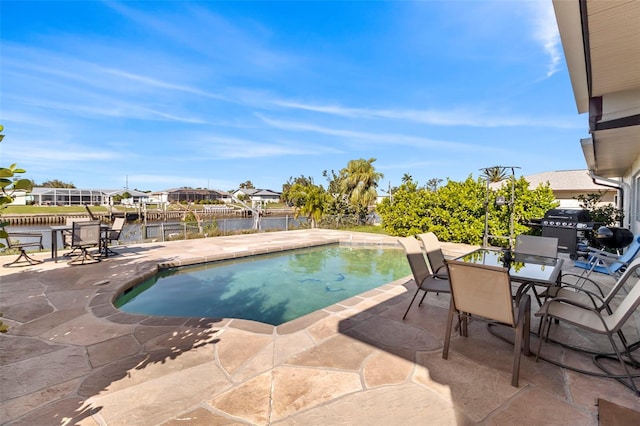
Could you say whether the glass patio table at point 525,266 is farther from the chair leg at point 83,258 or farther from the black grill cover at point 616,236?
the chair leg at point 83,258

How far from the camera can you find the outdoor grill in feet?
23.6

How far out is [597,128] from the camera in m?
3.27

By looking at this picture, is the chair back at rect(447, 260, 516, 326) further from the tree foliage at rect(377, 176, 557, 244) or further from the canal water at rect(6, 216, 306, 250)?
the canal water at rect(6, 216, 306, 250)

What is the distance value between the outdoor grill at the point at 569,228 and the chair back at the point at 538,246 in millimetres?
4147

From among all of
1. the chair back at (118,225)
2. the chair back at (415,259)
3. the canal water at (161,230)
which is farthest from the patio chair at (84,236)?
the chair back at (415,259)

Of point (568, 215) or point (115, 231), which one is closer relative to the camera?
point (115, 231)

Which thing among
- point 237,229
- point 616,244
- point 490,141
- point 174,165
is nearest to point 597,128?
point 616,244

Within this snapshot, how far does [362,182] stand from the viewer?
2128 centimetres

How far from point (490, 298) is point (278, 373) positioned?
1747 millimetres

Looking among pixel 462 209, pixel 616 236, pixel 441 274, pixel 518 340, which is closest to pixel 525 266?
pixel 441 274

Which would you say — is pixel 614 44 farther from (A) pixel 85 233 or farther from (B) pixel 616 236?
(A) pixel 85 233

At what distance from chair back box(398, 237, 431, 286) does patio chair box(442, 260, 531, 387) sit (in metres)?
0.90

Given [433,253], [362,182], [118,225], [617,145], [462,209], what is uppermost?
[362,182]

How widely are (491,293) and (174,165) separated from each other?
41.1 metres
